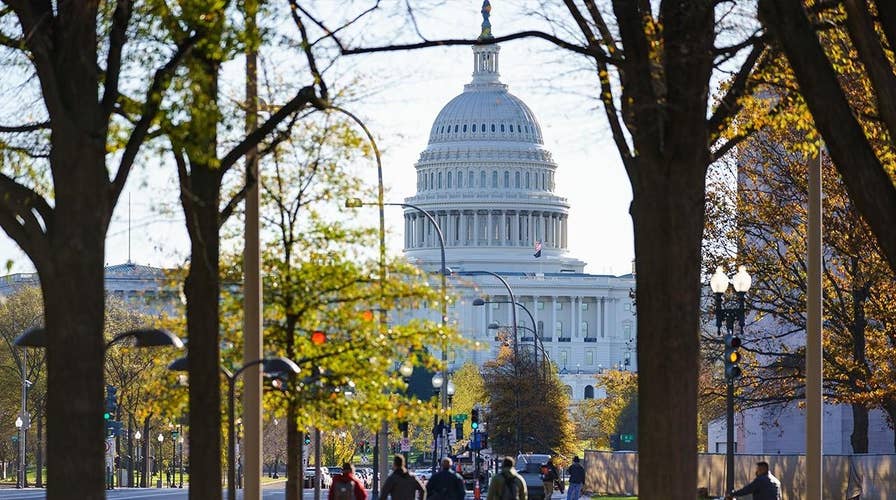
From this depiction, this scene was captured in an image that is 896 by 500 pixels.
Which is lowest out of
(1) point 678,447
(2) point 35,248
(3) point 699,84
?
(1) point 678,447

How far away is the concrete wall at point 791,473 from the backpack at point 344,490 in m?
5.10

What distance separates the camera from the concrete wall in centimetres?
4178

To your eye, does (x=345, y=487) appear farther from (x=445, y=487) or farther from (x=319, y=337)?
(x=319, y=337)

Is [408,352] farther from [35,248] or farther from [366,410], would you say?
[35,248]

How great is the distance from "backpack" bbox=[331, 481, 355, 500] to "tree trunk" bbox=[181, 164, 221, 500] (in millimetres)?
7779

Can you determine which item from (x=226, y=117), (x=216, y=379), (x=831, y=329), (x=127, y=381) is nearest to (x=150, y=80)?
(x=226, y=117)

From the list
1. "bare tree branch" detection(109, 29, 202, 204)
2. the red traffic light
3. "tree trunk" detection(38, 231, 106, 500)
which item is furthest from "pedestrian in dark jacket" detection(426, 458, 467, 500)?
"tree trunk" detection(38, 231, 106, 500)

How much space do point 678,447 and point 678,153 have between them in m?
2.39

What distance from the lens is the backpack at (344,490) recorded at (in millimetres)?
28203

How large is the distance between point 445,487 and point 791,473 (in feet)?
75.9

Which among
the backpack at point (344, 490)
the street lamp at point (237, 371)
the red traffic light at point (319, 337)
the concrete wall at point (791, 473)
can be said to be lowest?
the concrete wall at point (791, 473)

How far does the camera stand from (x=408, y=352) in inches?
1153

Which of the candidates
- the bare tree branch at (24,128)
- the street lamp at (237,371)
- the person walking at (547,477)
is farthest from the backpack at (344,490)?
the person walking at (547,477)

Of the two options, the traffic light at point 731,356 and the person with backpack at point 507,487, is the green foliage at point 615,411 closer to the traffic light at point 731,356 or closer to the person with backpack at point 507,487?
the traffic light at point 731,356
